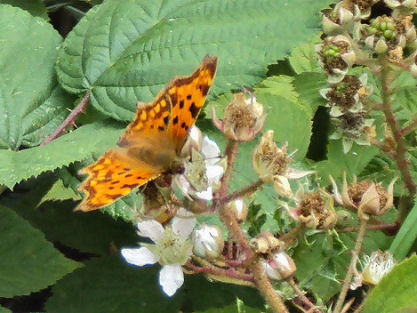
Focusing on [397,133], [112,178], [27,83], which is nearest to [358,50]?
[397,133]

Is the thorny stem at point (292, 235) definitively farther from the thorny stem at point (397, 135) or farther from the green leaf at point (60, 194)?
the green leaf at point (60, 194)

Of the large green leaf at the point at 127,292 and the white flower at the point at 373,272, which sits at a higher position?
the white flower at the point at 373,272

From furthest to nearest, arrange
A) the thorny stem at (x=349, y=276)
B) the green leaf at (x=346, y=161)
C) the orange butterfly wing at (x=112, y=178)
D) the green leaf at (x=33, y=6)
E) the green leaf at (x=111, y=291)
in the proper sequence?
1. the green leaf at (x=33, y=6)
2. the green leaf at (x=111, y=291)
3. the green leaf at (x=346, y=161)
4. the thorny stem at (x=349, y=276)
5. the orange butterfly wing at (x=112, y=178)

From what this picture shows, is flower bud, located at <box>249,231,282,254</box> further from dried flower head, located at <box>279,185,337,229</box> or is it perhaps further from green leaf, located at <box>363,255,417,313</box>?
green leaf, located at <box>363,255,417,313</box>

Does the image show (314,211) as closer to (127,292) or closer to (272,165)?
(272,165)

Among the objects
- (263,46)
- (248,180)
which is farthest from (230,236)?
(263,46)

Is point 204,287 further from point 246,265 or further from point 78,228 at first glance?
point 246,265

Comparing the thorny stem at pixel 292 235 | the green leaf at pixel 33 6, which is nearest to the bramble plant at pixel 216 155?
the thorny stem at pixel 292 235
